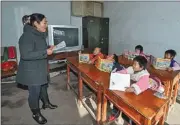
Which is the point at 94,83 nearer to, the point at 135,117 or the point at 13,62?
the point at 135,117

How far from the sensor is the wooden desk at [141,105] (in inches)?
45.6

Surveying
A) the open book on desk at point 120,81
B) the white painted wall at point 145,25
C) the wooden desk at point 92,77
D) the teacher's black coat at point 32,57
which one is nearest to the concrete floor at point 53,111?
the wooden desk at point 92,77

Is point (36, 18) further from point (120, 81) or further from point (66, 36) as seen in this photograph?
point (66, 36)

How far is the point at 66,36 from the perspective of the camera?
146 inches

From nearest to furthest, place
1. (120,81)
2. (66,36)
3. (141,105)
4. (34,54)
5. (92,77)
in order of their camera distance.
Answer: (141,105) < (120,81) < (34,54) < (92,77) < (66,36)

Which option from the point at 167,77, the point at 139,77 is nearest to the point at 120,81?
the point at 139,77

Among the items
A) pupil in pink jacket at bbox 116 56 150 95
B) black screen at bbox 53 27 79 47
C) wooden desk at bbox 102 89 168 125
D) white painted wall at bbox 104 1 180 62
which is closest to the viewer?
wooden desk at bbox 102 89 168 125

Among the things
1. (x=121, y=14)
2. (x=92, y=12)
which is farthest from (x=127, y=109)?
(x=92, y=12)

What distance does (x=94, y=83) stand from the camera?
1.84 meters

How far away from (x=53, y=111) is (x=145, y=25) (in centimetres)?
273

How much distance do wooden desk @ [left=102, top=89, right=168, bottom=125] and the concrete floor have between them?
792mm

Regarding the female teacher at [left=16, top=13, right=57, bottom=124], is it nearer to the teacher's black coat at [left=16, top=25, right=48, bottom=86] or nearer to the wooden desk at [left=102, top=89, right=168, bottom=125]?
the teacher's black coat at [left=16, top=25, right=48, bottom=86]

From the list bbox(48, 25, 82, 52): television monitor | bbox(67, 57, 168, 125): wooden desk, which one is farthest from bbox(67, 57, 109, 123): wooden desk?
bbox(48, 25, 82, 52): television monitor

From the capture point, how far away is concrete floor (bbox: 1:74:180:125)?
80.0 inches
